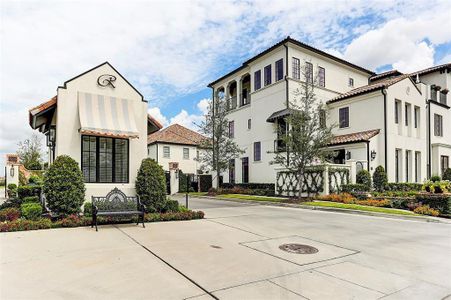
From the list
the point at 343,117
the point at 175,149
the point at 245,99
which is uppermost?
the point at 245,99

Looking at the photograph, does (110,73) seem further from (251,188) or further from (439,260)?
(251,188)

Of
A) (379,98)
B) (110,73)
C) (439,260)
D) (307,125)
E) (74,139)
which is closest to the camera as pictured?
(439,260)

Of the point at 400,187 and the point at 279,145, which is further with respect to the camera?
the point at 279,145

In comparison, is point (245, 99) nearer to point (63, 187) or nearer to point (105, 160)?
point (105, 160)

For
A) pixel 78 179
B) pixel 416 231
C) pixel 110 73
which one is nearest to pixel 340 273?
pixel 416 231

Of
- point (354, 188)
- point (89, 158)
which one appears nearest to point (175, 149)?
point (354, 188)

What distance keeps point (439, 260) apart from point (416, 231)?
13.7 feet

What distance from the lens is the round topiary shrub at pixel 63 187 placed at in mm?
10836

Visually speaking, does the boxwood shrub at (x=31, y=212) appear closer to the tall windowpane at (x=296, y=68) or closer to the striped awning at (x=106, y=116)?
the striped awning at (x=106, y=116)

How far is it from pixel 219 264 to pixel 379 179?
20.3 metres

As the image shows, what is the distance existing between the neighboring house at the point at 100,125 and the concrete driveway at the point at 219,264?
3487mm

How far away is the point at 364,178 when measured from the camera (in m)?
22.8

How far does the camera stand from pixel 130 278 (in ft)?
17.6

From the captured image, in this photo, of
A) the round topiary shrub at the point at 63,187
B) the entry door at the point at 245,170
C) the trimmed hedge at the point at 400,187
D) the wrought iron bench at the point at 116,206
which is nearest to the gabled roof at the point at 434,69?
the trimmed hedge at the point at 400,187
